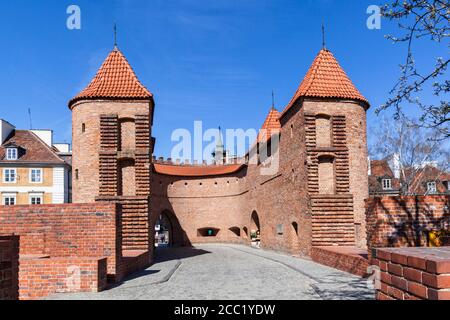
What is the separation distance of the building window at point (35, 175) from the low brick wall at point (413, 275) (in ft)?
119

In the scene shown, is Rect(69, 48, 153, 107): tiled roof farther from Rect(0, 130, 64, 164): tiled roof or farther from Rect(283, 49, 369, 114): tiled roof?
Rect(0, 130, 64, 164): tiled roof

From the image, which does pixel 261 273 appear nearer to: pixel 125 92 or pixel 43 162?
pixel 125 92

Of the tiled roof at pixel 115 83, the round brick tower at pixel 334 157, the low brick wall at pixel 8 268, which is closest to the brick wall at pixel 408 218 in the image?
the round brick tower at pixel 334 157

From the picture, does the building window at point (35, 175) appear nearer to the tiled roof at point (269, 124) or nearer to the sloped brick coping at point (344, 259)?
the tiled roof at point (269, 124)

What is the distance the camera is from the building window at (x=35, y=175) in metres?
36.1

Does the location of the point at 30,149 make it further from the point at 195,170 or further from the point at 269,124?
the point at 269,124

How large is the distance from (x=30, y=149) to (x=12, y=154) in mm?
1584

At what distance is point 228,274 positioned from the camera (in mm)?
14953

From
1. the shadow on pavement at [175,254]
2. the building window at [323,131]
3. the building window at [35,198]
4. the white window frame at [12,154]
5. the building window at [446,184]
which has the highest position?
the white window frame at [12,154]

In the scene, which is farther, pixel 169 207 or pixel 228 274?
pixel 169 207

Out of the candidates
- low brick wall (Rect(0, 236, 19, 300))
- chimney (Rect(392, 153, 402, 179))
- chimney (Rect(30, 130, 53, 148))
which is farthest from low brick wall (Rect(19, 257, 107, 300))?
chimney (Rect(30, 130, 53, 148))

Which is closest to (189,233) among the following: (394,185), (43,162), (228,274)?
(43,162)

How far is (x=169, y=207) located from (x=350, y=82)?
22.4 m
